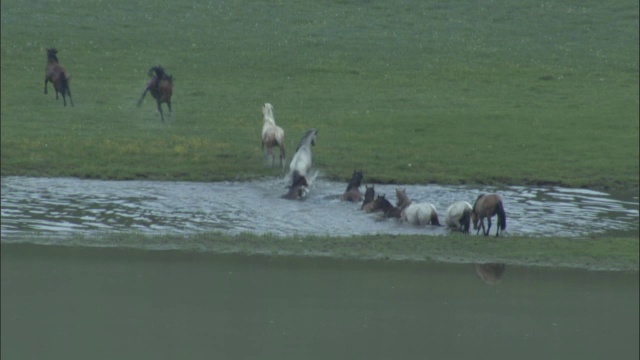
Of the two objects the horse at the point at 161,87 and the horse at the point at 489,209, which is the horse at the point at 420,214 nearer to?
the horse at the point at 489,209

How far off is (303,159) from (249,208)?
227 cm

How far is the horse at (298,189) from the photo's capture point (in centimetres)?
1917

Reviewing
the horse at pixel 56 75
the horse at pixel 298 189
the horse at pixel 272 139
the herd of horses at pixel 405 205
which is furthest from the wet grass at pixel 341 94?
the horse at pixel 298 189

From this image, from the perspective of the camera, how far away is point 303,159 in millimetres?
20578

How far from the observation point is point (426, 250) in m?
15.6

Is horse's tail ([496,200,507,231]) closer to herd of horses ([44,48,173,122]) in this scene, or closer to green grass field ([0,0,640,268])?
green grass field ([0,0,640,268])

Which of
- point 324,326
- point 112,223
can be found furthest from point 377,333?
point 112,223

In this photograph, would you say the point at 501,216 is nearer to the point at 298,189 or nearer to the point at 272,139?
the point at 298,189

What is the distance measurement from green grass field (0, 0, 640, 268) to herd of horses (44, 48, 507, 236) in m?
0.73

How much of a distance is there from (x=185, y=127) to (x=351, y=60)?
4.91m

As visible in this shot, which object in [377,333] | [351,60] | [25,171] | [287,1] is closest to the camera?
[377,333]

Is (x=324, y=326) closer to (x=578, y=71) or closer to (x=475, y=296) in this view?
(x=475, y=296)

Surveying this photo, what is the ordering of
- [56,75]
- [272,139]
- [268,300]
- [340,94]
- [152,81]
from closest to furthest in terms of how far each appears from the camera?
[268,300] → [272,139] → [152,81] → [56,75] → [340,94]

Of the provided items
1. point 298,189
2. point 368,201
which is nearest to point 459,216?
point 368,201
